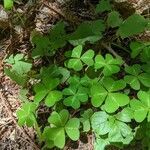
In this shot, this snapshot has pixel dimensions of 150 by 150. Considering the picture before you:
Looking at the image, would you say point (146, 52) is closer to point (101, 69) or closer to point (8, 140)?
point (101, 69)

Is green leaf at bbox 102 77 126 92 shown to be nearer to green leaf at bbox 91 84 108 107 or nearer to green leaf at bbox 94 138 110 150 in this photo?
green leaf at bbox 91 84 108 107

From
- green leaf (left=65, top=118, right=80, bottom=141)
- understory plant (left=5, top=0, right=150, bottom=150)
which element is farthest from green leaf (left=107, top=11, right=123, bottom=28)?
green leaf (left=65, top=118, right=80, bottom=141)

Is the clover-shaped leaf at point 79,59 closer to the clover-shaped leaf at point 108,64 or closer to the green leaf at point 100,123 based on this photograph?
the clover-shaped leaf at point 108,64

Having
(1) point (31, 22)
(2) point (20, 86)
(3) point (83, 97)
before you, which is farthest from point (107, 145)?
(1) point (31, 22)

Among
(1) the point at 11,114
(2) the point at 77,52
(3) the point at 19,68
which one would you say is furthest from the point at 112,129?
(3) the point at 19,68

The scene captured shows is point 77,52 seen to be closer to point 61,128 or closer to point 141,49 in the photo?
point 141,49

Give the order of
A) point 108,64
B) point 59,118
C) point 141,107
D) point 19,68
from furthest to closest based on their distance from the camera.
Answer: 1. point 19,68
2. point 108,64
3. point 59,118
4. point 141,107

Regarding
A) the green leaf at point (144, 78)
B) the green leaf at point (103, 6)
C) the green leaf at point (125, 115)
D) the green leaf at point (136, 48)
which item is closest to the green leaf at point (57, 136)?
the green leaf at point (125, 115)
